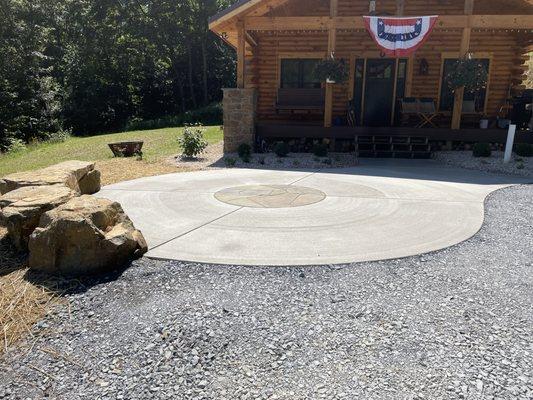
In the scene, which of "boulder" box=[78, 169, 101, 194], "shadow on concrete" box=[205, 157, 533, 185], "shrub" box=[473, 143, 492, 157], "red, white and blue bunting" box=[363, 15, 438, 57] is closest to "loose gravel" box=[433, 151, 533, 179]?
"shrub" box=[473, 143, 492, 157]

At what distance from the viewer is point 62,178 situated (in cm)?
576

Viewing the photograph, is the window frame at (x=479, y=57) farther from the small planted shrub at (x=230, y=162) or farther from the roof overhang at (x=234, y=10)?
the small planted shrub at (x=230, y=162)

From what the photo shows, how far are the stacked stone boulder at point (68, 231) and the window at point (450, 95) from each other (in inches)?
487

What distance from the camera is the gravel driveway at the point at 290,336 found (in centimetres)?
251

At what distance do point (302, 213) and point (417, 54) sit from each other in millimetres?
10075

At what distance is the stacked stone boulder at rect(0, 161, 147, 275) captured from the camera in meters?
3.81

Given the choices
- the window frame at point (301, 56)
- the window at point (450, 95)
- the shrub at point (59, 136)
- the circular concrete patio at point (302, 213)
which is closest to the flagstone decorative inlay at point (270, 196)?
A: the circular concrete patio at point (302, 213)

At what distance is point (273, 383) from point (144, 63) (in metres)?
30.9

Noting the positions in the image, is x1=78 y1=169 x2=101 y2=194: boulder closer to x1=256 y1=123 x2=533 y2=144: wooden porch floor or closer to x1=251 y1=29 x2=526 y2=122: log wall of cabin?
x1=256 y1=123 x2=533 y2=144: wooden porch floor

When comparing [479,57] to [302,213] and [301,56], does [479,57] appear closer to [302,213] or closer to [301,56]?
[301,56]

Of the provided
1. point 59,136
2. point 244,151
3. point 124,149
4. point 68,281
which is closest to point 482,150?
point 244,151

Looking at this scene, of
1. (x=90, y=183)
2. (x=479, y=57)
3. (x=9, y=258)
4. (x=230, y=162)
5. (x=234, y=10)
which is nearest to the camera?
(x=9, y=258)

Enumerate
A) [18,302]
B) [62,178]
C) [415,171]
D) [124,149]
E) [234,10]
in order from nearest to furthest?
[18,302], [62,178], [415,171], [234,10], [124,149]

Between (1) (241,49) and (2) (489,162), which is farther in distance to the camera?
(1) (241,49)
